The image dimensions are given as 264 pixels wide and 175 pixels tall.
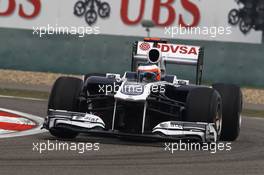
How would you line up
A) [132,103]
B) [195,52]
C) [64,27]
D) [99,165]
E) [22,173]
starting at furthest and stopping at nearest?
1. [64,27]
2. [195,52]
3. [132,103]
4. [99,165]
5. [22,173]

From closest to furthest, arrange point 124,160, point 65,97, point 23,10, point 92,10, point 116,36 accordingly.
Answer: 1. point 124,160
2. point 65,97
3. point 116,36
4. point 92,10
5. point 23,10

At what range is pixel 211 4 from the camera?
24.3 m

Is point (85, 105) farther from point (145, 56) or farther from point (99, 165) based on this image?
point (99, 165)

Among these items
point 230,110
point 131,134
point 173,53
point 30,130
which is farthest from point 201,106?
point 30,130

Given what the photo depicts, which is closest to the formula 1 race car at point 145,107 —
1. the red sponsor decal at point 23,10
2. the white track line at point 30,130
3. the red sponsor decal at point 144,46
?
the white track line at point 30,130

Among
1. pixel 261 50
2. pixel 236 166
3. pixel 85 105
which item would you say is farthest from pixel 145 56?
pixel 261 50

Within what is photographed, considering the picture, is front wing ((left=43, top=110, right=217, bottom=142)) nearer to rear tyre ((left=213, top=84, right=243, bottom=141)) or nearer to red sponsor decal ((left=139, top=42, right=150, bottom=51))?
rear tyre ((left=213, top=84, right=243, bottom=141))

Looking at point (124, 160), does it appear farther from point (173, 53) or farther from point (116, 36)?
point (116, 36)

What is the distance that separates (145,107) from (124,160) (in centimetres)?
193

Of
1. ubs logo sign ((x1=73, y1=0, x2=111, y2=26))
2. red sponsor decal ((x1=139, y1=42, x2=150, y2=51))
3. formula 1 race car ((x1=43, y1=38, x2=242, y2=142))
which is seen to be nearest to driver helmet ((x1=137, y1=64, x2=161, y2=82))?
formula 1 race car ((x1=43, y1=38, x2=242, y2=142))

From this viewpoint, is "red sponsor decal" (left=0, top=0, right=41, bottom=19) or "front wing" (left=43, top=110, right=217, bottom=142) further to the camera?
"red sponsor decal" (left=0, top=0, right=41, bottom=19)

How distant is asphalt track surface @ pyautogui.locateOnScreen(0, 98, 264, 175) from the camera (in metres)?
9.69

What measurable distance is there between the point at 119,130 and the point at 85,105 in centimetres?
75

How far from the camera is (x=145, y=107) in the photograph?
490 inches
